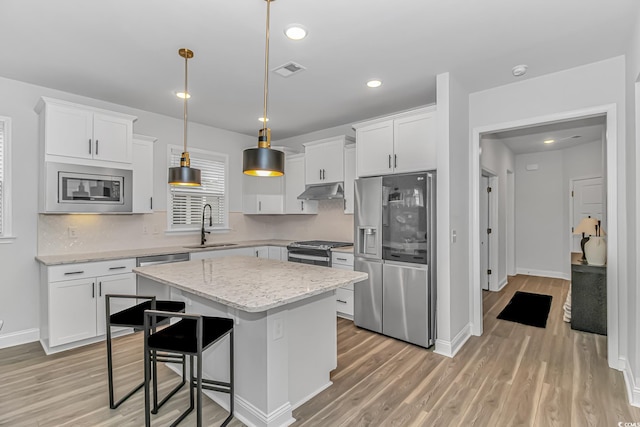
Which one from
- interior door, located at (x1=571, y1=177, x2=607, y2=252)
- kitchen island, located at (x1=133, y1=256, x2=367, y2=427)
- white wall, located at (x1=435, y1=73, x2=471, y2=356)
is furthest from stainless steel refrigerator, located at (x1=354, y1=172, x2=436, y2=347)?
interior door, located at (x1=571, y1=177, x2=607, y2=252)

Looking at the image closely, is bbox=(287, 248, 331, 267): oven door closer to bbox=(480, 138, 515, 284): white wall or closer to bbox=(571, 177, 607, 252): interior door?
bbox=(480, 138, 515, 284): white wall

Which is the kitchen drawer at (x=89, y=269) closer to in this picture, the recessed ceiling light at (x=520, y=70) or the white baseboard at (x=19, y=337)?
the white baseboard at (x=19, y=337)

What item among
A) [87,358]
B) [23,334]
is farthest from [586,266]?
[23,334]

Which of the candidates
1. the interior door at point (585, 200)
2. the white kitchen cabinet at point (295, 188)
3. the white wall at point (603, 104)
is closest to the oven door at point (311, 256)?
the white kitchen cabinet at point (295, 188)

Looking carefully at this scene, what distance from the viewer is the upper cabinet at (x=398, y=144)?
3371mm

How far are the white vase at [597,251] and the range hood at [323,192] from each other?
9.97 feet

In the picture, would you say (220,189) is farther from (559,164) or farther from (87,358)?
(559,164)

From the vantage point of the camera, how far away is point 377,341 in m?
3.45

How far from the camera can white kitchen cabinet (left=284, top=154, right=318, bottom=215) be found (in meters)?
5.18

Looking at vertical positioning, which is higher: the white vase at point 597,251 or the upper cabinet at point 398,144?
the upper cabinet at point 398,144

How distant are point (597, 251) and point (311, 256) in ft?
11.2

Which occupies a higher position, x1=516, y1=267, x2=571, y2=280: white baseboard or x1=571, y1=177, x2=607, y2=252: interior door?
x1=571, y1=177, x2=607, y2=252: interior door

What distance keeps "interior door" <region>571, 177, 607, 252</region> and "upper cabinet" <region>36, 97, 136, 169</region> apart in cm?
750

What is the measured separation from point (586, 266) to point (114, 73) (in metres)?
5.51
